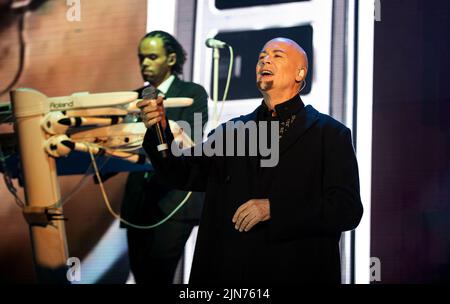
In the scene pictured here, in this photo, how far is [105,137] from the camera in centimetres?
280

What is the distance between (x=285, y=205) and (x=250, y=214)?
11 cm

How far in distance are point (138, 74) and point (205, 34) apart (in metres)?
0.30

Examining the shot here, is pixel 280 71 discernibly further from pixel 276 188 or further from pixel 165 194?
pixel 165 194

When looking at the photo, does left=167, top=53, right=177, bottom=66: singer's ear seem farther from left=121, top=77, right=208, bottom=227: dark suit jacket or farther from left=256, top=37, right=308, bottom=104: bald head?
left=256, top=37, right=308, bottom=104: bald head

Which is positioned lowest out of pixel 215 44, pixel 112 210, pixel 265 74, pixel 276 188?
pixel 112 210

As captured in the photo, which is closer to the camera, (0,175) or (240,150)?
(240,150)

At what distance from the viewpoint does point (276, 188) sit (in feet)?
6.89

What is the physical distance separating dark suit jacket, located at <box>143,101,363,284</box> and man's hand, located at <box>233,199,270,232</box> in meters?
0.03

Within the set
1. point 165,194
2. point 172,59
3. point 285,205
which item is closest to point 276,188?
point 285,205

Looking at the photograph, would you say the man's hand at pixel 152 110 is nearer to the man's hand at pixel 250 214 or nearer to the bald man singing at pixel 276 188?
the bald man singing at pixel 276 188

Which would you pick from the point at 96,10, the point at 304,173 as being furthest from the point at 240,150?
the point at 96,10

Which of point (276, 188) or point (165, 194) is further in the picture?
point (165, 194)

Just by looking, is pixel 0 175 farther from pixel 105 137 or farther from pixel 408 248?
pixel 408 248

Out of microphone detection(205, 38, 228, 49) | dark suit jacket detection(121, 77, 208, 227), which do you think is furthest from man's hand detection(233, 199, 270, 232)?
microphone detection(205, 38, 228, 49)
